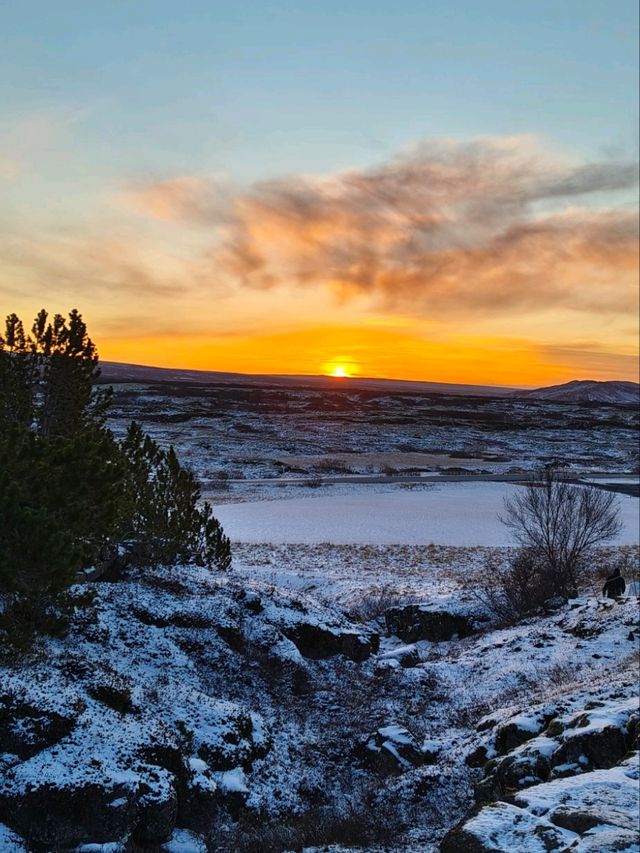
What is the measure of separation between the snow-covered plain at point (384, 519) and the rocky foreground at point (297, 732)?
67.0ft

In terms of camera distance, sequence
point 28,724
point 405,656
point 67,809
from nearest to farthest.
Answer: point 67,809 → point 28,724 → point 405,656

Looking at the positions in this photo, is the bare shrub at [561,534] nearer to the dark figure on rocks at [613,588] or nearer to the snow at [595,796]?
the dark figure on rocks at [613,588]

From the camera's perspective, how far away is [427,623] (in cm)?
2347

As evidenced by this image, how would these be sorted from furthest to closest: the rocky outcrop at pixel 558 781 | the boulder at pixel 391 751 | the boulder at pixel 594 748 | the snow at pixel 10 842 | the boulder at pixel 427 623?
the boulder at pixel 427 623, the boulder at pixel 391 751, the boulder at pixel 594 748, the snow at pixel 10 842, the rocky outcrop at pixel 558 781

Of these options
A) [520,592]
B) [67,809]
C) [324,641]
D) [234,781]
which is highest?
[67,809]

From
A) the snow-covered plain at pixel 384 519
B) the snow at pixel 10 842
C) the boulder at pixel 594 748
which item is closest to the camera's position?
the snow at pixel 10 842

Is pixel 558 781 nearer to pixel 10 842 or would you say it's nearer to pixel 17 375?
pixel 10 842

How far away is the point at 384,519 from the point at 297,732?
32.8 meters

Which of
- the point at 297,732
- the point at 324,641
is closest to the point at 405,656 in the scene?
the point at 324,641

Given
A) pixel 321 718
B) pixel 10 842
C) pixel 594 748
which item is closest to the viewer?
pixel 10 842

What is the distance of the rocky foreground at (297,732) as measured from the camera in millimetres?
8961

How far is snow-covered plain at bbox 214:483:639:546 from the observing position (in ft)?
134

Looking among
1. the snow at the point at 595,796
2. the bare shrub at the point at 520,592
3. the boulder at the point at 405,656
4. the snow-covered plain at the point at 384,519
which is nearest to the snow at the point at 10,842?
the snow at the point at 595,796

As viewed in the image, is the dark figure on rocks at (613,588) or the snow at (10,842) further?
the dark figure on rocks at (613,588)
